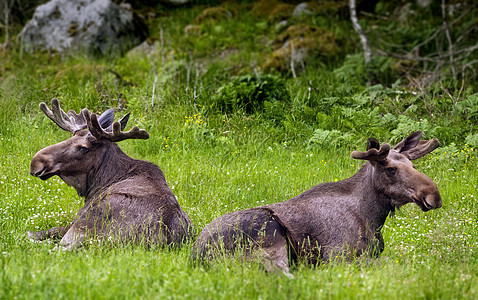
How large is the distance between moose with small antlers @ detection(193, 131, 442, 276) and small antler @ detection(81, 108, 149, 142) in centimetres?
Result: 161

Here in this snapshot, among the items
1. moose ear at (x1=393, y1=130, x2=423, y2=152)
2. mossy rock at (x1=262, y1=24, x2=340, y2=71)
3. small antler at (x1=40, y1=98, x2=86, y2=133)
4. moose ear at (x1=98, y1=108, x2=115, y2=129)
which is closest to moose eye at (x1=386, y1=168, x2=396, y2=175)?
moose ear at (x1=393, y1=130, x2=423, y2=152)

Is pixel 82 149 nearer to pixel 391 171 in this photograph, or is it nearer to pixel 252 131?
pixel 391 171

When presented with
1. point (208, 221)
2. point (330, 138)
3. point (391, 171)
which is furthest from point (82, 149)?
point (330, 138)

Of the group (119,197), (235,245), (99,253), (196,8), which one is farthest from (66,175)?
(196,8)

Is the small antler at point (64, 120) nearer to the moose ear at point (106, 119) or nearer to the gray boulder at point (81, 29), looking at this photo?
the moose ear at point (106, 119)

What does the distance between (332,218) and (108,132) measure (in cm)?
297

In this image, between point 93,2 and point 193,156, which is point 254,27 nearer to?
point 93,2

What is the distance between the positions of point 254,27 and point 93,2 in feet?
15.7

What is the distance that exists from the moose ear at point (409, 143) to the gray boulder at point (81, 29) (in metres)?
11.7

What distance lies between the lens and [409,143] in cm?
670

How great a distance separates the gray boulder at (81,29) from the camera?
55.5 ft

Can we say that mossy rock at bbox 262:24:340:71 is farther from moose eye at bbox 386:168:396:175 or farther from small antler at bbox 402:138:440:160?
moose eye at bbox 386:168:396:175

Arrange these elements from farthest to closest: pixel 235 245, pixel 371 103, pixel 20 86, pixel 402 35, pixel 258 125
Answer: pixel 402 35
pixel 20 86
pixel 371 103
pixel 258 125
pixel 235 245

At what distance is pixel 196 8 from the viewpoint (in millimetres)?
19641
